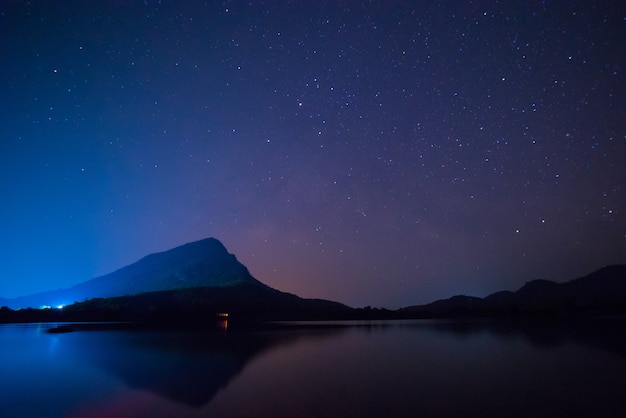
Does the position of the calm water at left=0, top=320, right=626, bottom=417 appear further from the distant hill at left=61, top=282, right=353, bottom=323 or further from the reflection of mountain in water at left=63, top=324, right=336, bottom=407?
the distant hill at left=61, top=282, right=353, bottom=323

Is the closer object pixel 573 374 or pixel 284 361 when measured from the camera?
pixel 573 374

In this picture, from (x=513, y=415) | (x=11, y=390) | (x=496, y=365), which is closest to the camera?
(x=513, y=415)

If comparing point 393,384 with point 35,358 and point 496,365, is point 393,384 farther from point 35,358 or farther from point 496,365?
point 35,358

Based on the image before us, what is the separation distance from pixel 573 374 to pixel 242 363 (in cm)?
1448

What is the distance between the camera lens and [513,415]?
9766 millimetres

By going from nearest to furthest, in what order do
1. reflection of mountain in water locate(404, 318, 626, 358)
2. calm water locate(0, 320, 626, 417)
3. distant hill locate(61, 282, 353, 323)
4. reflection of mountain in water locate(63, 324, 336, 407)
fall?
calm water locate(0, 320, 626, 417), reflection of mountain in water locate(63, 324, 336, 407), reflection of mountain in water locate(404, 318, 626, 358), distant hill locate(61, 282, 353, 323)

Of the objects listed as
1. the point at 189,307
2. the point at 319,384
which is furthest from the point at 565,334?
the point at 189,307

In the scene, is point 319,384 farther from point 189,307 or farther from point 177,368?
point 189,307

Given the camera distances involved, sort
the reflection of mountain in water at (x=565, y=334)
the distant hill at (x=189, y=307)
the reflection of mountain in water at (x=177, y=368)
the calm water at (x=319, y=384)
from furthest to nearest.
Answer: the distant hill at (x=189, y=307) → the reflection of mountain in water at (x=565, y=334) → the reflection of mountain in water at (x=177, y=368) → the calm water at (x=319, y=384)

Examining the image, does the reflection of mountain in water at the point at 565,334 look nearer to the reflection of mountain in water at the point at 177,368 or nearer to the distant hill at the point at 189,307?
the reflection of mountain in water at the point at 177,368

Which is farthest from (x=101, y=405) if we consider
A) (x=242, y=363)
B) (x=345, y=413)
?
(x=242, y=363)

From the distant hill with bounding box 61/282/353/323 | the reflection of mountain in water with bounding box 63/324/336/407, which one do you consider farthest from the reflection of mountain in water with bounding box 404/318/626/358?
the distant hill with bounding box 61/282/353/323

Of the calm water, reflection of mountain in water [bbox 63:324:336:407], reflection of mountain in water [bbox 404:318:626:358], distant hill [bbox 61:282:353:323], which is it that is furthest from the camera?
distant hill [bbox 61:282:353:323]

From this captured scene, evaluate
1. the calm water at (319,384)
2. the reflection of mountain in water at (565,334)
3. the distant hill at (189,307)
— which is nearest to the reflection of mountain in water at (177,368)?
the calm water at (319,384)
